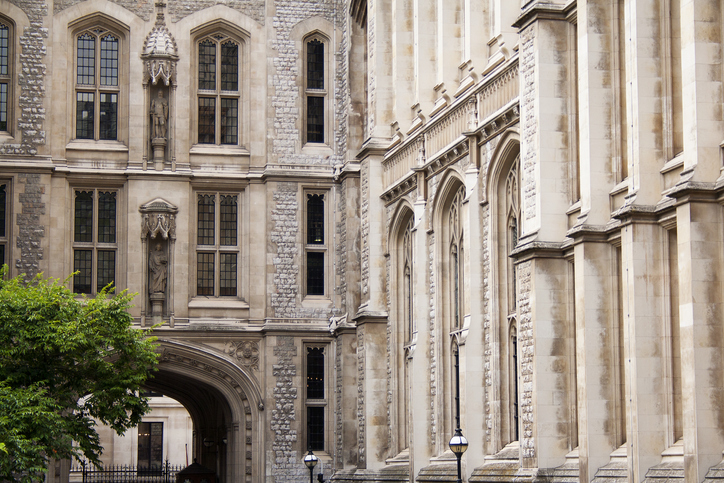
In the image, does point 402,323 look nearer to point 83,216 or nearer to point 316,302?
point 316,302

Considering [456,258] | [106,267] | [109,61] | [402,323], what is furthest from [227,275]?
[456,258]

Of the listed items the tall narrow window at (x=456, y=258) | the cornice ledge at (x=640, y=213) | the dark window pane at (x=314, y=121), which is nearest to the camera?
the cornice ledge at (x=640, y=213)

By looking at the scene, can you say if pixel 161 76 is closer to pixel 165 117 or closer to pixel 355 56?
pixel 165 117

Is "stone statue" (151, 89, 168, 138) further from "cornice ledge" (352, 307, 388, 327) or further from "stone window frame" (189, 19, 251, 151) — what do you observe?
"cornice ledge" (352, 307, 388, 327)

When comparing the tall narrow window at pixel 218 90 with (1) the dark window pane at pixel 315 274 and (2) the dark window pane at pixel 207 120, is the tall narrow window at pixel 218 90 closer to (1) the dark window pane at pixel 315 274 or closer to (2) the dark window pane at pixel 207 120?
(2) the dark window pane at pixel 207 120

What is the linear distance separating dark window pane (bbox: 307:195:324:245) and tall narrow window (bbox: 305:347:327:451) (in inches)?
111

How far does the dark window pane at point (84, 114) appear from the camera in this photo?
107 ft

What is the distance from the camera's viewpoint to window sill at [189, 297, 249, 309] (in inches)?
1273

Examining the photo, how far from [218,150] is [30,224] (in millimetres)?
5060

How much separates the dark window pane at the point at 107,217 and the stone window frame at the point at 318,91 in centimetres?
512

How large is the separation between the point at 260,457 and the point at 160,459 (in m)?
24.7

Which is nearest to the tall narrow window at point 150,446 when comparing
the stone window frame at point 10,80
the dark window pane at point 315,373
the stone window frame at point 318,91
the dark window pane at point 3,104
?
the dark window pane at point 315,373

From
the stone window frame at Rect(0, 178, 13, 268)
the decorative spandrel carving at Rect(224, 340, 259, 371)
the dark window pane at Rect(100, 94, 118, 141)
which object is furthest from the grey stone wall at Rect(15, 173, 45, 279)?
the decorative spandrel carving at Rect(224, 340, 259, 371)

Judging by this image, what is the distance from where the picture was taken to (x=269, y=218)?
32781 mm
